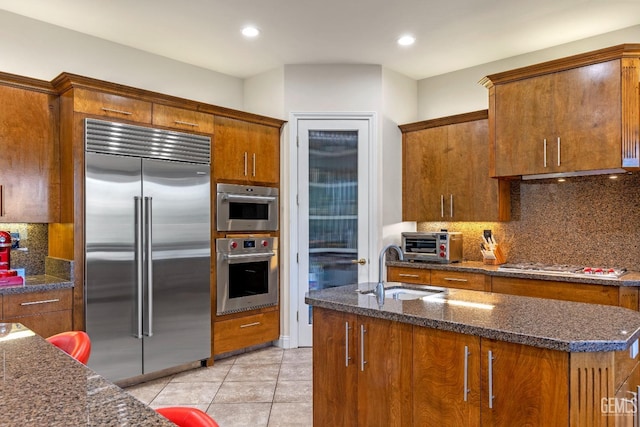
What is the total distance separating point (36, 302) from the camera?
296 centimetres

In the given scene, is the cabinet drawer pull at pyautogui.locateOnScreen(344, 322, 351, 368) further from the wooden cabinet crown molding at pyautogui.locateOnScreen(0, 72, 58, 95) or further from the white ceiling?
the wooden cabinet crown molding at pyautogui.locateOnScreen(0, 72, 58, 95)

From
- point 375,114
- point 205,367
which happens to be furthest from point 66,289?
point 375,114

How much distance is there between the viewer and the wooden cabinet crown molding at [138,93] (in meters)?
3.12

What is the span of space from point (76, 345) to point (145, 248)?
1.78 meters

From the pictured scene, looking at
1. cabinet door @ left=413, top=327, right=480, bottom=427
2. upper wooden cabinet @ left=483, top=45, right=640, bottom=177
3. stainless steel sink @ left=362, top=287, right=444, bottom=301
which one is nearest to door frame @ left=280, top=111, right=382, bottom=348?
upper wooden cabinet @ left=483, top=45, right=640, bottom=177

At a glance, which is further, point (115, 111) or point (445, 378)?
point (115, 111)

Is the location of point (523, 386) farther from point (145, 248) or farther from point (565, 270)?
point (145, 248)

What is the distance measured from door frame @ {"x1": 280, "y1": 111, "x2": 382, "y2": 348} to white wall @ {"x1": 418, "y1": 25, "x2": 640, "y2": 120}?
86 cm

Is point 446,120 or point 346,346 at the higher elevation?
point 446,120

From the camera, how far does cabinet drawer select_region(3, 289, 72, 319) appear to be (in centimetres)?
284

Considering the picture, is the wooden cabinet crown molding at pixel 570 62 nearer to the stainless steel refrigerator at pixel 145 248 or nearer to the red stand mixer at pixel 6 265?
the stainless steel refrigerator at pixel 145 248

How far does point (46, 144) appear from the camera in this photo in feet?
10.7

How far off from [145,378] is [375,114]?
3.28m

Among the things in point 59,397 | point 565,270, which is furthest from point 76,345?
point 565,270
